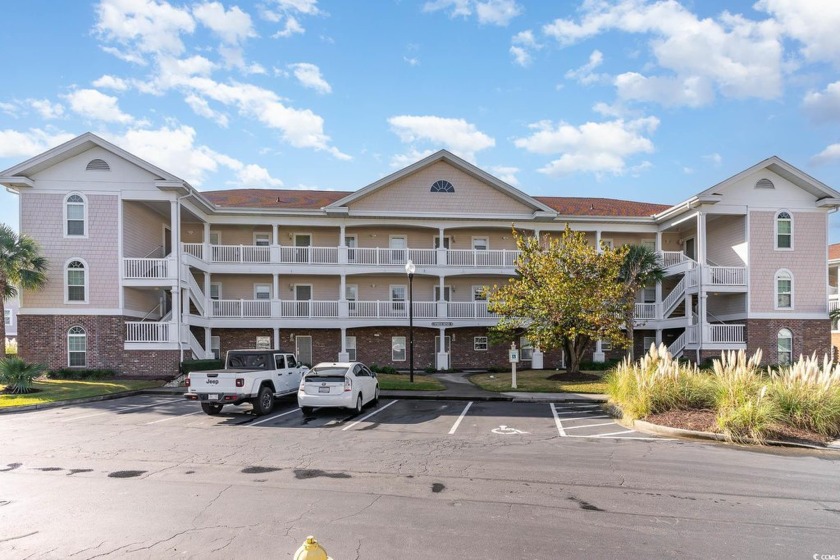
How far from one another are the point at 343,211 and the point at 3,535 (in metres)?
23.0

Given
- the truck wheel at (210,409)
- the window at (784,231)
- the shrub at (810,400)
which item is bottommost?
the truck wheel at (210,409)

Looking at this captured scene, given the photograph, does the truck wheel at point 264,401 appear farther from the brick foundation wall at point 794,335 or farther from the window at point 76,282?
the brick foundation wall at point 794,335

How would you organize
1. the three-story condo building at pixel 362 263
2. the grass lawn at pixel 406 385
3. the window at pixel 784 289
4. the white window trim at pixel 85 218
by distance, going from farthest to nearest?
the window at pixel 784 289
the white window trim at pixel 85 218
the three-story condo building at pixel 362 263
the grass lawn at pixel 406 385

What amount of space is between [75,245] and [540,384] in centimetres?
2062

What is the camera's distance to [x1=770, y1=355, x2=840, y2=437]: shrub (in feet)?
36.6

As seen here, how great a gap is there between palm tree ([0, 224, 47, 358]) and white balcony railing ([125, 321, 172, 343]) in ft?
13.0

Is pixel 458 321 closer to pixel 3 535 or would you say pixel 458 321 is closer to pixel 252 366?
pixel 252 366

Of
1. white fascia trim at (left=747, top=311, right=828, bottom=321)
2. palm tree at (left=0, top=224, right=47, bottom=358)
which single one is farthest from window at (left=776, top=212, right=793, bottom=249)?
palm tree at (left=0, top=224, right=47, bottom=358)

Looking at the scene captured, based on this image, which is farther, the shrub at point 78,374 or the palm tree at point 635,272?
the palm tree at point 635,272

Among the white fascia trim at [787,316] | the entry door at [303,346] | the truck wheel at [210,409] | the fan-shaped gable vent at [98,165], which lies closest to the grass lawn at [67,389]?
the truck wheel at [210,409]

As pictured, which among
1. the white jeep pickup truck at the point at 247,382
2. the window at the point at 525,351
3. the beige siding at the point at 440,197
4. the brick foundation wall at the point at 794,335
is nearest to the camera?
the white jeep pickup truck at the point at 247,382

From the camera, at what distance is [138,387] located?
2102 centimetres

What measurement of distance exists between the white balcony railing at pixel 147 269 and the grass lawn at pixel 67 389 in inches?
179

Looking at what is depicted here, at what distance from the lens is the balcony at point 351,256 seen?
27.8 m
